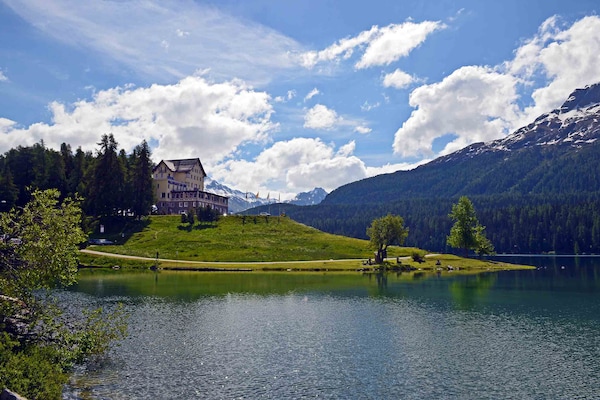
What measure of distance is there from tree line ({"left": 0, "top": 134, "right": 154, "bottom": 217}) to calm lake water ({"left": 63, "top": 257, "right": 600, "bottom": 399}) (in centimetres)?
8154

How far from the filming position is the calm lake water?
34.1m

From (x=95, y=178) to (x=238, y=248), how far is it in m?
54.8

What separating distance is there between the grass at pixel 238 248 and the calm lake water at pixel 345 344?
1631 inches

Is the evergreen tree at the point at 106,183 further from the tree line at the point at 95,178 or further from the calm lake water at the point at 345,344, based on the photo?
the calm lake water at the point at 345,344

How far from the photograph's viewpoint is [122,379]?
1380 inches

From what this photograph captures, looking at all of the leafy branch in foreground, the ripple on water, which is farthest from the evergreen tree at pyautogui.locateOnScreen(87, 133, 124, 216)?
the leafy branch in foreground

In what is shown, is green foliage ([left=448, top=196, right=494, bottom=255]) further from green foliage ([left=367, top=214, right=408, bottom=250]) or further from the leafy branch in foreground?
the leafy branch in foreground

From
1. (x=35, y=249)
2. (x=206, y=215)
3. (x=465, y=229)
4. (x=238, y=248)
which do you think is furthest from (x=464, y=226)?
(x=35, y=249)

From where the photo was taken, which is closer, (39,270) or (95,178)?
(39,270)

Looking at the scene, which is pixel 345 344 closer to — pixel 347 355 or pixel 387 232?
pixel 347 355

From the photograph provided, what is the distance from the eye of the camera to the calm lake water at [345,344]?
112 ft

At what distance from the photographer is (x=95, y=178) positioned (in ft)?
537

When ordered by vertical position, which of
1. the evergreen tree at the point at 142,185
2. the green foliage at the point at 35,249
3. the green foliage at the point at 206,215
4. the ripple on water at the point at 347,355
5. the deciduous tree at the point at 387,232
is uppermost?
the evergreen tree at the point at 142,185

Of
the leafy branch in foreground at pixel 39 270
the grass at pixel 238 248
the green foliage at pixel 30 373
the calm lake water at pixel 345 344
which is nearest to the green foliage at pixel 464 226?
the grass at pixel 238 248
